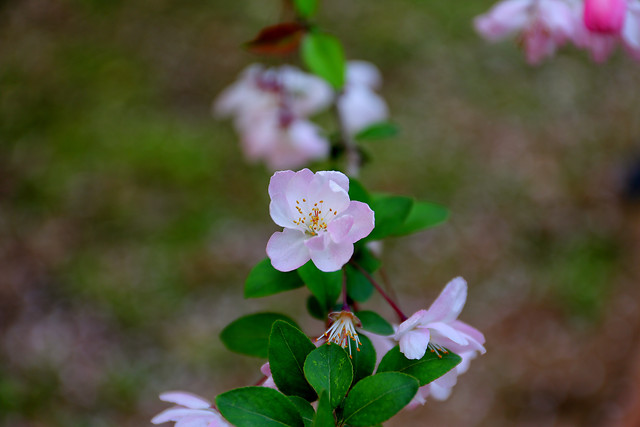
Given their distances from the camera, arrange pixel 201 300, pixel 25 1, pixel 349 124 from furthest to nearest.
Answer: pixel 25 1 < pixel 201 300 < pixel 349 124

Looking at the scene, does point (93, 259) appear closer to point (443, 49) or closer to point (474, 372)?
point (474, 372)

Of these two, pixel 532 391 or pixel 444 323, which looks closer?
pixel 444 323

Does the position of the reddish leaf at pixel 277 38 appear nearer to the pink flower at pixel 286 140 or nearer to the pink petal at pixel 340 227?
the pink flower at pixel 286 140

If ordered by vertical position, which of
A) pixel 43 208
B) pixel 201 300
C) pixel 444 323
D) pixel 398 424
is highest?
pixel 43 208

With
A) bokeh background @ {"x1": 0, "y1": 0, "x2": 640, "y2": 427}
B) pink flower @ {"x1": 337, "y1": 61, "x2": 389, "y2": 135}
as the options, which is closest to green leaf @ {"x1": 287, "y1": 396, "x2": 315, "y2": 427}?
pink flower @ {"x1": 337, "y1": 61, "x2": 389, "y2": 135}

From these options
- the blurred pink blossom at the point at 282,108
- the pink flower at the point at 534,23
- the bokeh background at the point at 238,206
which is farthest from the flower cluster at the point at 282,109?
the bokeh background at the point at 238,206

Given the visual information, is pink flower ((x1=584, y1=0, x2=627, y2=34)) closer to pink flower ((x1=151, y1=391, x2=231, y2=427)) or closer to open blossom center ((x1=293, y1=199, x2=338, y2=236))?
open blossom center ((x1=293, y1=199, x2=338, y2=236))

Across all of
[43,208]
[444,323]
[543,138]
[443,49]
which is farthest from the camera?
[443,49]

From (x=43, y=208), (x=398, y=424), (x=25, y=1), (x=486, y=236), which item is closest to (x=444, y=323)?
(x=398, y=424)
